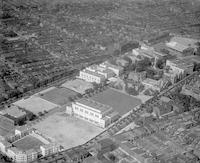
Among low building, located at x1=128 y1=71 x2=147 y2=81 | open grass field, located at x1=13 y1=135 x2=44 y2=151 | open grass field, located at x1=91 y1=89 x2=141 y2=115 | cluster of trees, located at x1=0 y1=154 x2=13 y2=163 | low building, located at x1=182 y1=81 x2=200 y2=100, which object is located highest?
low building, located at x1=128 y1=71 x2=147 y2=81

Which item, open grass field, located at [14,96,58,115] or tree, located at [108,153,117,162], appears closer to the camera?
tree, located at [108,153,117,162]

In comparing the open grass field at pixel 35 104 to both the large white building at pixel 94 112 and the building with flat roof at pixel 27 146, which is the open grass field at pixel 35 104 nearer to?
the large white building at pixel 94 112

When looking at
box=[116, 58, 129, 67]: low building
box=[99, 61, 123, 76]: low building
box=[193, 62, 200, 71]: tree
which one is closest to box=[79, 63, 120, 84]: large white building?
box=[99, 61, 123, 76]: low building

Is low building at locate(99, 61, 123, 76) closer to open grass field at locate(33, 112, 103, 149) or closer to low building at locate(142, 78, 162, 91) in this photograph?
low building at locate(142, 78, 162, 91)

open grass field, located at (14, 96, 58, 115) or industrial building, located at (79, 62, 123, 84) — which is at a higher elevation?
industrial building, located at (79, 62, 123, 84)

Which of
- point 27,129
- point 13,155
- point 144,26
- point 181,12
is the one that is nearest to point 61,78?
point 27,129

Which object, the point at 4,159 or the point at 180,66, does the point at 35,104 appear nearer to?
the point at 4,159

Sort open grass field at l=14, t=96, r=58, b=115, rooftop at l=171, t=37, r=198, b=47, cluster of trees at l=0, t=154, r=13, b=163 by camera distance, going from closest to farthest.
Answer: cluster of trees at l=0, t=154, r=13, b=163 < open grass field at l=14, t=96, r=58, b=115 < rooftop at l=171, t=37, r=198, b=47
